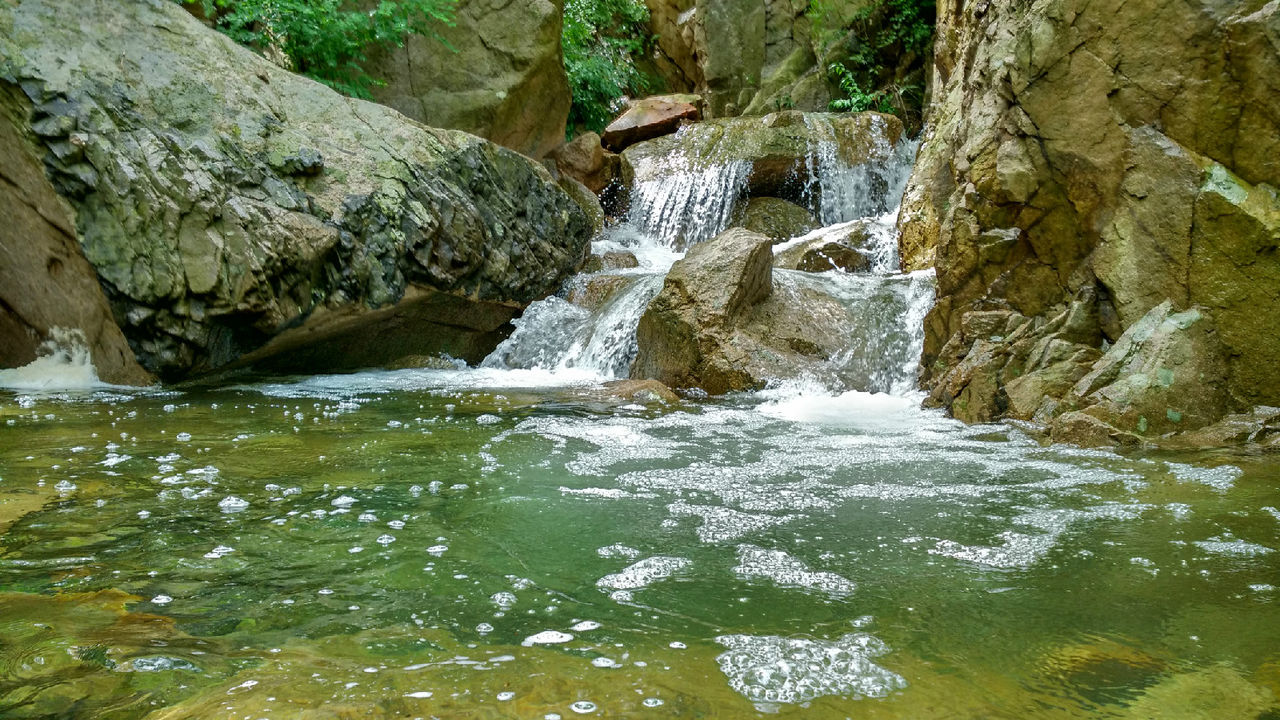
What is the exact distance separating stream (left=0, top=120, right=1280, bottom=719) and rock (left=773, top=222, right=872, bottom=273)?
17.0ft

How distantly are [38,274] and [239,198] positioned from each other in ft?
5.07

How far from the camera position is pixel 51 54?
648 cm

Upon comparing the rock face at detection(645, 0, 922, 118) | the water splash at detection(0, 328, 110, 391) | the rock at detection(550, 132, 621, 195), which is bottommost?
the water splash at detection(0, 328, 110, 391)

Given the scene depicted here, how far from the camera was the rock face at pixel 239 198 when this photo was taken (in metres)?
6.31

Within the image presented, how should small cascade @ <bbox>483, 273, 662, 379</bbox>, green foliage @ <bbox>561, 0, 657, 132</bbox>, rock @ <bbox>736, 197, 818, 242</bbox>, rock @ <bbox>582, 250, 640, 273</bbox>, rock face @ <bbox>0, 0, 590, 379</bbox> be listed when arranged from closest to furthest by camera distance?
rock face @ <bbox>0, 0, 590, 379</bbox>
small cascade @ <bbox>483, 273, 662, 379</bbox>
rock @ <bbox>582, 250, 640, 273</bbox>
rock @ <bbox>736, 197, 818, 242</bbox>
green foliage @ <bbox>561, 0, 657, 132</bbox>

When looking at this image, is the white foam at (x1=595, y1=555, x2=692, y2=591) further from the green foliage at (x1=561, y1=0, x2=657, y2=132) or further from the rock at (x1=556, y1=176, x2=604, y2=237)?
the green foliage at (x1=561, y1=0, x2=657, y2=132)

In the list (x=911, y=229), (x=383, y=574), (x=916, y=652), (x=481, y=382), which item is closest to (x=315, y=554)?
(x=383, y=574)

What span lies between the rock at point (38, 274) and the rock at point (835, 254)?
6641 mm

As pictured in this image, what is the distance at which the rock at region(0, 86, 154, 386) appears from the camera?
20.3 feet

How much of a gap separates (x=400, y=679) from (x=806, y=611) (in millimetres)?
1009

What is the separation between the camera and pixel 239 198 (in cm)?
676

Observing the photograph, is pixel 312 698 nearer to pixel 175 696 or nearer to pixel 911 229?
pixel 175 696

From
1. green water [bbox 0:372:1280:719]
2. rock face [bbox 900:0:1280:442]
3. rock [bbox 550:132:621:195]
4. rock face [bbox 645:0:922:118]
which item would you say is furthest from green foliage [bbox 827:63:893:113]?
green water [bbox 0:372:1280:719]

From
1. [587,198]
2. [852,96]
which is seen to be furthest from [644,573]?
[852,96]
